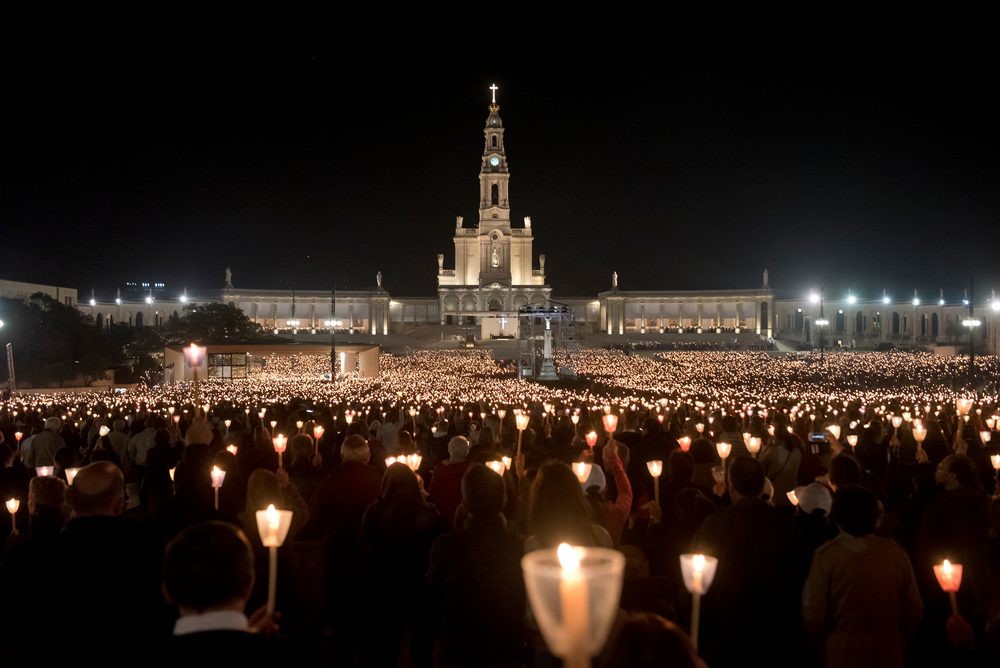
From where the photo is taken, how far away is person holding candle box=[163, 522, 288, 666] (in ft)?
7.86

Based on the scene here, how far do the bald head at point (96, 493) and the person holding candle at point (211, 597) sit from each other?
113 centimetres

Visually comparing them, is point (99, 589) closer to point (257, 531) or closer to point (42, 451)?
point (257, 531)

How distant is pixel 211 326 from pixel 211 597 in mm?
60117

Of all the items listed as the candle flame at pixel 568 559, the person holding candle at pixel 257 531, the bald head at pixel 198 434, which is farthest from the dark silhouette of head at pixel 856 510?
the bald head at pixel 198 434

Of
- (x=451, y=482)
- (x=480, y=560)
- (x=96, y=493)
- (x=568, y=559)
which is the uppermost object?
(x=568, y=559)

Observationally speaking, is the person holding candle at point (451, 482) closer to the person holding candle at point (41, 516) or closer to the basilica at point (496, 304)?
the person holding candle at point (41, 516)

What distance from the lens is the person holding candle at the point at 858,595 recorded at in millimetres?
3764

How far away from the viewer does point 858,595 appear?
376cm

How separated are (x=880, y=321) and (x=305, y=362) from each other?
70.3 meters

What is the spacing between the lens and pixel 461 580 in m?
3.68

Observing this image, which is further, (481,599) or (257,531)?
(257,531)

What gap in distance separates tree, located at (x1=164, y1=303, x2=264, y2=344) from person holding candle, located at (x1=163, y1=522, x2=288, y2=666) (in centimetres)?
5672

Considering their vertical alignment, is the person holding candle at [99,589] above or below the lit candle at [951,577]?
above

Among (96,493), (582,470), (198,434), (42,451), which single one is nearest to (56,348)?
(42,451)
